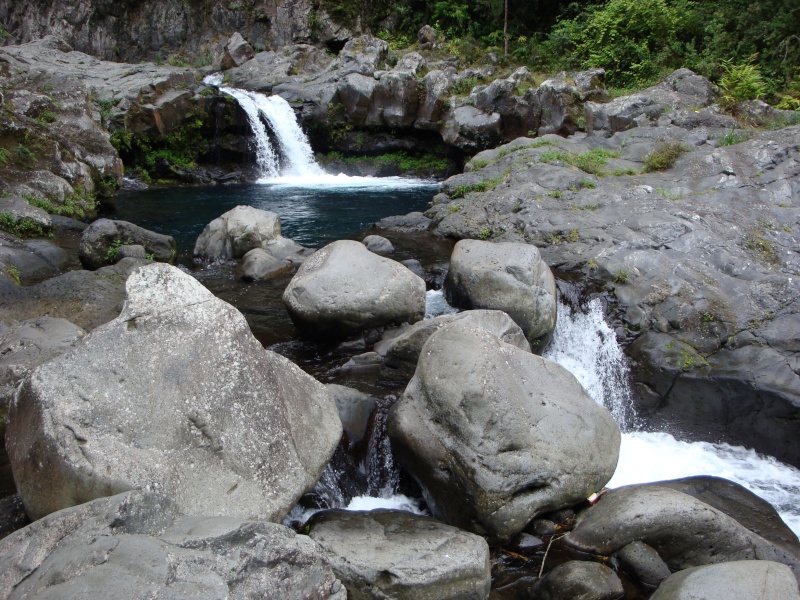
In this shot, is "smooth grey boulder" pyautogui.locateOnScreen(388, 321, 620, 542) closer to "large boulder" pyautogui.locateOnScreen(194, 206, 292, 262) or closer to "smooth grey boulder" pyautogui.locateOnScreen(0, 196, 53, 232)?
"large boulder" pyautogui.locateOnScreen(194, 206, 292, 262)

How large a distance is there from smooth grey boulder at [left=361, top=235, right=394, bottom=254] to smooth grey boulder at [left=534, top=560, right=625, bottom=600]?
842 centimetres

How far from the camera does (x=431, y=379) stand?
21.4 feet

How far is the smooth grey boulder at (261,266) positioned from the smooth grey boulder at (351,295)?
107 inches

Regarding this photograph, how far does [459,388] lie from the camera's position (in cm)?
629

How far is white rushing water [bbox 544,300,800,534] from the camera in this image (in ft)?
25.1

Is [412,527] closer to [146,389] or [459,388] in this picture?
[459,388]

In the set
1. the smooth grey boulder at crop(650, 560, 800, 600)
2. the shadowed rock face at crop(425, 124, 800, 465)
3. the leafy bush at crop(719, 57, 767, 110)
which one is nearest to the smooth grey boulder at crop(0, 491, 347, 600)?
the smooth grey boulder at crop(650, 560, 800, 600)

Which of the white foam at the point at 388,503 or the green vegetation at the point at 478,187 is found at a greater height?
the green vegetation at the point at 478,187

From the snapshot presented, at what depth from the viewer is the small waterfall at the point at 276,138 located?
2564 cm

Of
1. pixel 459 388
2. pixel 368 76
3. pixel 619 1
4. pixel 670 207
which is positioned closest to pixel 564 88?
pixel 619 1

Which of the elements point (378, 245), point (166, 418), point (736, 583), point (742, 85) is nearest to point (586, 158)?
point (378, 245)

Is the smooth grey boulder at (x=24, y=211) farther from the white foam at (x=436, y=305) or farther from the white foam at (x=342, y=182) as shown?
the white foam at (x=342, y=182)

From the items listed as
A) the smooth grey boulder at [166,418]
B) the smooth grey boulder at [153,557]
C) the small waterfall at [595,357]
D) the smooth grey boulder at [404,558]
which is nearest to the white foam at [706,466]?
the small waterfall at [595,357]

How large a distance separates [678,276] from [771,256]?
1.85 metres
